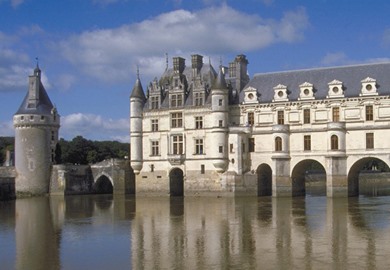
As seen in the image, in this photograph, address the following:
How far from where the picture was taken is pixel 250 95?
5238 cm

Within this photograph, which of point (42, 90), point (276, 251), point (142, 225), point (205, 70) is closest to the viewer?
point (276, 251)

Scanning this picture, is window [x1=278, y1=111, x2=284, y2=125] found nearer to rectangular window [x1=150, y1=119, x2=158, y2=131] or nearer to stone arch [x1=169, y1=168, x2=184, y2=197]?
stone arch [x1=169, y1=168, x2=184, y2=197]

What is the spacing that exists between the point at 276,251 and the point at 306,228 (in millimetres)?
6667

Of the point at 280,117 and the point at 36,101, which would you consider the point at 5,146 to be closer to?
the point at 36,101

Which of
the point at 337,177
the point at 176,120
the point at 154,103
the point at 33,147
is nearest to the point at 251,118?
the point at 176,120

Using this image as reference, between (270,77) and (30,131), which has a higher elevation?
(270,77)

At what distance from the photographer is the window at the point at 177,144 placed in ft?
179

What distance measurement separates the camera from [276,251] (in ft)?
67.7

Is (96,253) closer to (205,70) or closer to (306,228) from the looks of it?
(306,228)

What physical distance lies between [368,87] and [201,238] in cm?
2776

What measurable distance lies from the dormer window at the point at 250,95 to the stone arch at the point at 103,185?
57.1 feet

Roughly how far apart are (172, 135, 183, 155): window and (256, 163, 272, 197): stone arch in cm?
725

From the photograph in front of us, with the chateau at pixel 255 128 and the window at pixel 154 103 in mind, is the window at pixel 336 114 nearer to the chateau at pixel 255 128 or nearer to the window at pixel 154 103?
the chateau at pixel 255 128

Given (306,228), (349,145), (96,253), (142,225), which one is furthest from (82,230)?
(349,145)
